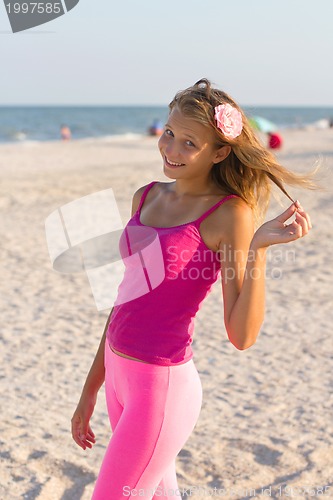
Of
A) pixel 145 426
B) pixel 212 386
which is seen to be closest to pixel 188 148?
pixel 145 426

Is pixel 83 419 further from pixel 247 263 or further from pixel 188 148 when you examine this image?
pixel 188 148

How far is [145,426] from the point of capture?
1933 mm

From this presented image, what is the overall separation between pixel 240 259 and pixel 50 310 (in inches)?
172

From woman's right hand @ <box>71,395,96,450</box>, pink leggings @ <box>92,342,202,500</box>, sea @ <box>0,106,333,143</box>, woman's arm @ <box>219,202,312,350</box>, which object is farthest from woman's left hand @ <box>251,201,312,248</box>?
woman's right hand @ <box>71,395,96,450</box>

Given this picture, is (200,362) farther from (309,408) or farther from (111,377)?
(111,377)

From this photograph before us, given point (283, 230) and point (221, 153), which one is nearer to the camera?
point (283, 230)

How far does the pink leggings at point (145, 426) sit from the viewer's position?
1.93 metres

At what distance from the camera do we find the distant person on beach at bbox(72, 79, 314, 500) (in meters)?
1.93

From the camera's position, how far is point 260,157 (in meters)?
2.08

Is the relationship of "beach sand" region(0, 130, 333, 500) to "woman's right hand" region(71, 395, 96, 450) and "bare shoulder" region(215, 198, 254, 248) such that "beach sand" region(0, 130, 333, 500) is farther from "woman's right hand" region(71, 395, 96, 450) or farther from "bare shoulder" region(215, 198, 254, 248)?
"woman's right hand" region(71, 395, 96, 450)

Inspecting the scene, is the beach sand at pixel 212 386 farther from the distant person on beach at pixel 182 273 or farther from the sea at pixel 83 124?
the sea at pixel 83 124

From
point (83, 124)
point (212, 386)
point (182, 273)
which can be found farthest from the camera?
point (83, 124)

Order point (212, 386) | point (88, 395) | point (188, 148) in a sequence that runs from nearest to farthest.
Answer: point (188, 148) → point (88, 395) → point (212, 386)

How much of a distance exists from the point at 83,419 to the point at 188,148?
3.24ft
